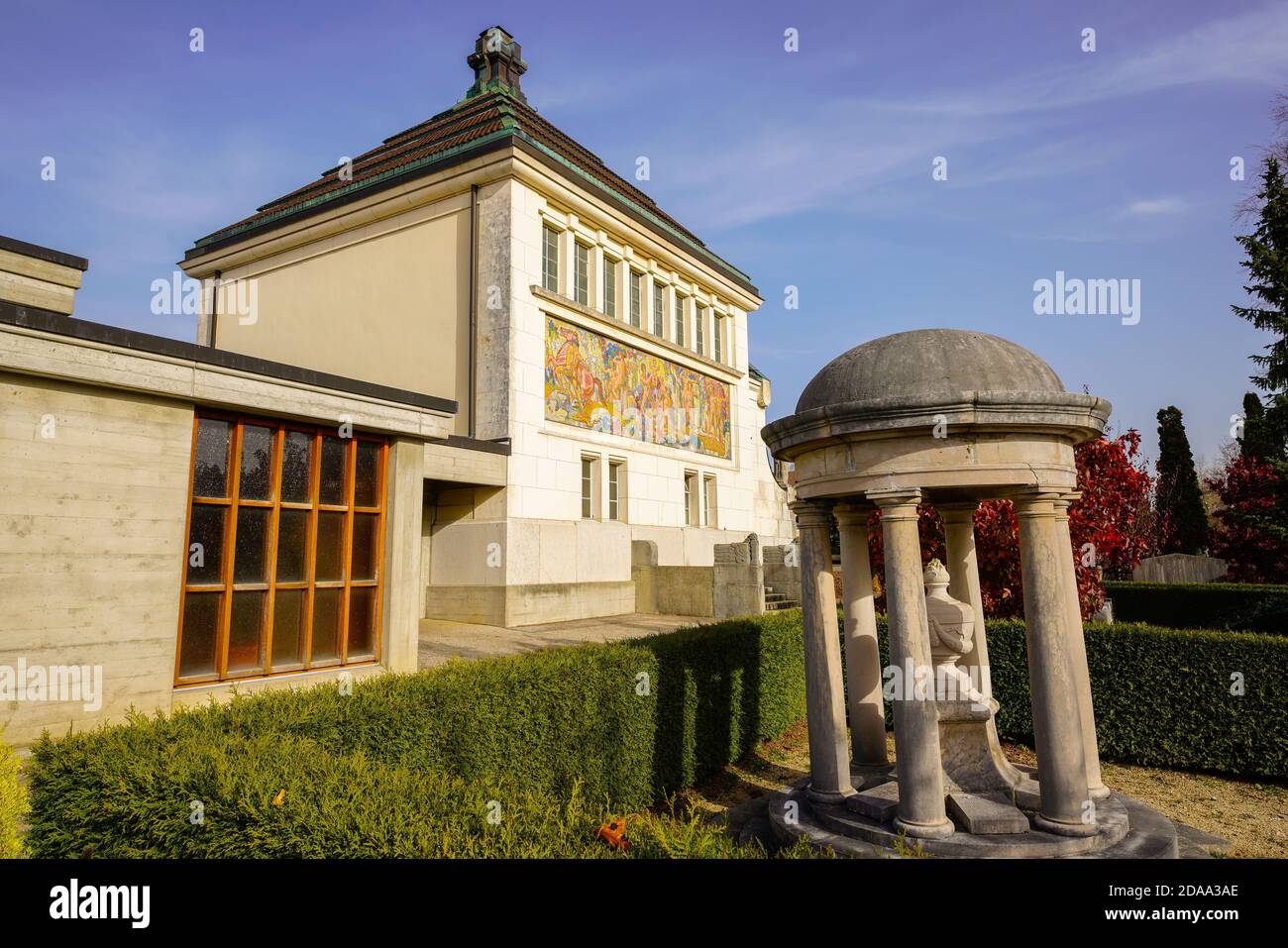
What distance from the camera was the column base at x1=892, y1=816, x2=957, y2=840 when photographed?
19.5 feet

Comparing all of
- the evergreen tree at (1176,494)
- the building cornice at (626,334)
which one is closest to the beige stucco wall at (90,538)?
the building cornice at (626,334)

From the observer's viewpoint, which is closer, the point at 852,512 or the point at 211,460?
the point at 852,512

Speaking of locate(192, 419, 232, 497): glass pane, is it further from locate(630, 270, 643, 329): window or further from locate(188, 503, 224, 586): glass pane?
locate(630, 270, 643, 329): window

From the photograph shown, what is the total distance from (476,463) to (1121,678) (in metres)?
14.3

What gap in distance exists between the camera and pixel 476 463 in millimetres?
18797

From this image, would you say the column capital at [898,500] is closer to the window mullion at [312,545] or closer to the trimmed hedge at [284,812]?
the trimmed hedge at [284,812]

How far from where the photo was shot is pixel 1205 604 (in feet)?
76.8

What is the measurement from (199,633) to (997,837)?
824 cm

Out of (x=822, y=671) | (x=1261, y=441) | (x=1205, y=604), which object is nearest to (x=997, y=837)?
(x=822, y=671)

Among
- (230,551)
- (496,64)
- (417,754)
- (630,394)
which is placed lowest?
(417,754)

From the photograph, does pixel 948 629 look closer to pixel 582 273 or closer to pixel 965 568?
pixel 965 568

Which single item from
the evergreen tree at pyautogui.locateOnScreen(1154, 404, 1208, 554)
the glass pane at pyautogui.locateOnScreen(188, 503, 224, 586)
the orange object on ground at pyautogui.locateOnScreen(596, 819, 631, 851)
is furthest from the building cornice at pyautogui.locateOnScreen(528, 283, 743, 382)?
the evergreen tree at pyautogui.locateOnScreen(1154, 404, 1208, 554)

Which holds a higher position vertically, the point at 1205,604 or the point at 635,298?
the point at 635,298
